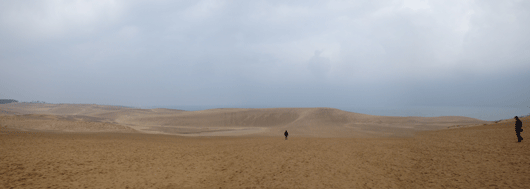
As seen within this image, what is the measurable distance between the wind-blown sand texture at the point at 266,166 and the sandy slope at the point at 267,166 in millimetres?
32

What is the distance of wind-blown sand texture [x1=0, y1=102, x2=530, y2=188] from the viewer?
10.6m

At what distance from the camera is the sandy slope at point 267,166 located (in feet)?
34.7

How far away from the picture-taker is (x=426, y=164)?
13062 millimetres

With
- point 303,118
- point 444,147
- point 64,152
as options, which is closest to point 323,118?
point 303,118

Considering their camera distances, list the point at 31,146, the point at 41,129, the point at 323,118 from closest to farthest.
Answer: the point at 31,146 → the point at 41,129 → the point at 323,118

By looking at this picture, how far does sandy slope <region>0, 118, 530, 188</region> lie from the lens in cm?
1058

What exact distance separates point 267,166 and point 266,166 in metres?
0.05

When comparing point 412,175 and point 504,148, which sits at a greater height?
point 504,148

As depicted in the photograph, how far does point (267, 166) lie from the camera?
13.6m

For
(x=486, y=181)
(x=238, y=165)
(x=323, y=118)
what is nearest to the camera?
(x=486, y=181)

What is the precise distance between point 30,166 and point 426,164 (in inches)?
773

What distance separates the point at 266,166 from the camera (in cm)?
1362

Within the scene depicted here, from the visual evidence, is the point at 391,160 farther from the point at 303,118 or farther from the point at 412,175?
the point at 303,118

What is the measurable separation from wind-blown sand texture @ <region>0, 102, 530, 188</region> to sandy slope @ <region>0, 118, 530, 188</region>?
0.03 metres
